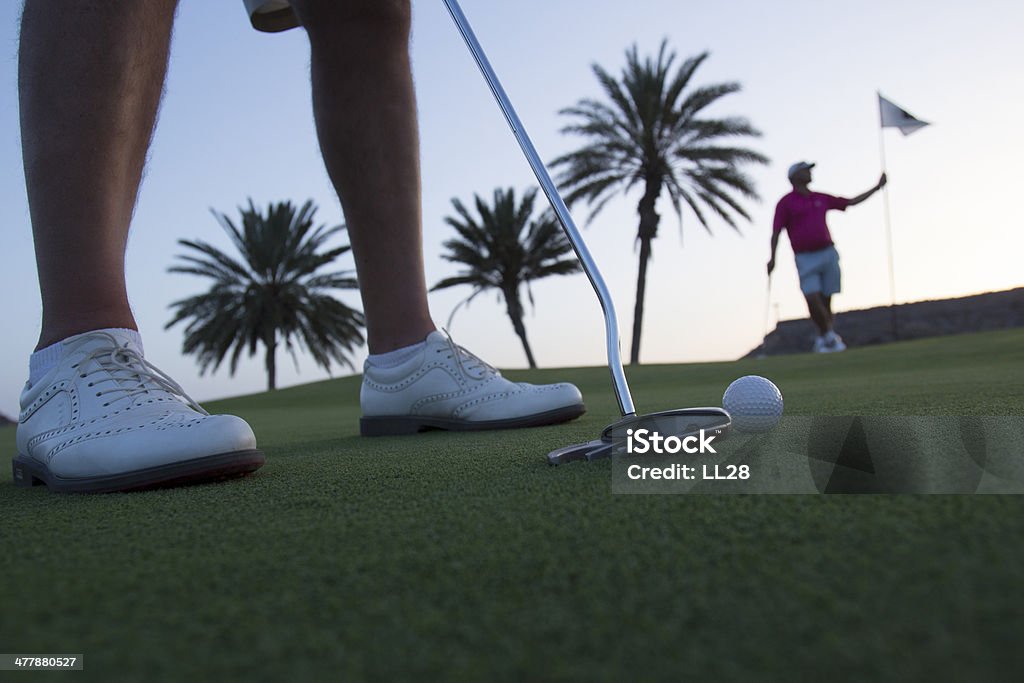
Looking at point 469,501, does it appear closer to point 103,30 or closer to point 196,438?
point 196,438

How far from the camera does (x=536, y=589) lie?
21.3 inches

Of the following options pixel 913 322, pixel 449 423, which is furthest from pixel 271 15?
pixel 913 322

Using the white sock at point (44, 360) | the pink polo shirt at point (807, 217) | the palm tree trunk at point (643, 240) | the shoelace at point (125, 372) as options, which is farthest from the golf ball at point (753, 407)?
the palm tree trunk at point (643, 240)

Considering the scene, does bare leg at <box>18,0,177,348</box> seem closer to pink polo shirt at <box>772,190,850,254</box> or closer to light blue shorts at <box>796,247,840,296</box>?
pink polo shirt at <box>772,190,850,254</box>

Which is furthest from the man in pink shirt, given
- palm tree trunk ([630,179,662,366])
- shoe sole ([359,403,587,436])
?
shoe sole ([359,403,587,436])

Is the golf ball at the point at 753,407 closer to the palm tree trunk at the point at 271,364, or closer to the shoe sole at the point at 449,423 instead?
the shoe sole at the point at 449,423

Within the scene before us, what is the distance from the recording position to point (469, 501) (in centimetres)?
89

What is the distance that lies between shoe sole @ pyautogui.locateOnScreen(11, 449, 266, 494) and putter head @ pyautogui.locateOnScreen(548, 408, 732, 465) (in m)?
0.54

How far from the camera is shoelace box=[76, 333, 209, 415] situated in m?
1.37

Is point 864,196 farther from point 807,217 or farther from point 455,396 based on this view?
point 455,396

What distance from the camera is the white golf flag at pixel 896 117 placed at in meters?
12.0

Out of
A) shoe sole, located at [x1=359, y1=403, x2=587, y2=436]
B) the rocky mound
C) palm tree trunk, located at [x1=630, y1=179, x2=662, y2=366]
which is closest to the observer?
shoe sole, located at [x1=359, y1=403, x2=587, y2=436]

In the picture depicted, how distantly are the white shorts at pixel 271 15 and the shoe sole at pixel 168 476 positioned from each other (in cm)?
165

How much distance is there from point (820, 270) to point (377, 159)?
9.72 metres
